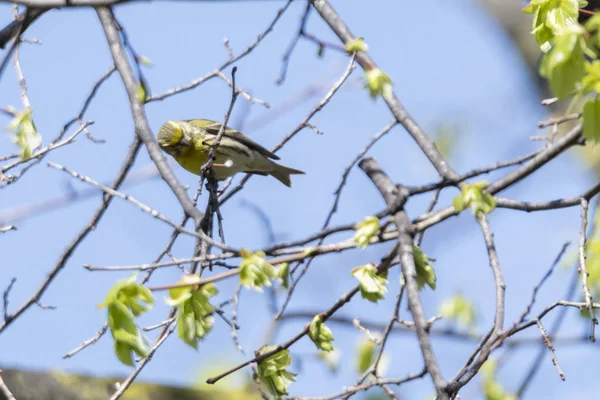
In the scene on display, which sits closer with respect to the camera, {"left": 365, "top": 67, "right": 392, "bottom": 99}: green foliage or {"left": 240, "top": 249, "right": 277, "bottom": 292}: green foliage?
{"left": 240, "top": 249, "right": 277, "bottom": 292}: green foliage

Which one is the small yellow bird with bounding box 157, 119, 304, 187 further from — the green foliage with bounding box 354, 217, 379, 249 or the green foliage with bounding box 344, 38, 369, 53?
the green foliage with bounding box 354, 217, 379, 249

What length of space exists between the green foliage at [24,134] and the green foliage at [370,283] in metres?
1.25

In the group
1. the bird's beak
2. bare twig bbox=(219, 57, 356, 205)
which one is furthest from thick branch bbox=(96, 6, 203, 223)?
the bird's beak

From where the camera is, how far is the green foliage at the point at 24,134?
9.20ft

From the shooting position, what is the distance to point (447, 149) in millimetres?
7758

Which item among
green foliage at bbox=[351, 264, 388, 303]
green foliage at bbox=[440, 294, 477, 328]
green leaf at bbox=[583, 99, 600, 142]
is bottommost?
green foliage at bbox=[351, 264, 388, 303]

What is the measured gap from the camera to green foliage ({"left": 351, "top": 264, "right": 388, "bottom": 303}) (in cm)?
217

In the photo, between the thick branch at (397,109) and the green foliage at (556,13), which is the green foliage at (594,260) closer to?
the thick branch at (397,109)

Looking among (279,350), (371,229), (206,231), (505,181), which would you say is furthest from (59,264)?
(505,181)

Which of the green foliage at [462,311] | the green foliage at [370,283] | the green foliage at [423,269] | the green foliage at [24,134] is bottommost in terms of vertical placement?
the green foliage at [370,283]

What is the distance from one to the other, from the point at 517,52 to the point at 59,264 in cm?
479

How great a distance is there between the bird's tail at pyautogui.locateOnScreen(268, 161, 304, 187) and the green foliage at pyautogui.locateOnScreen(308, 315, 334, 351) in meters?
3.30

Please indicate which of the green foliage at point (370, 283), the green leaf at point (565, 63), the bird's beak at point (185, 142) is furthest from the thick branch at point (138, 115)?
the bird's beak at point (185, 142)

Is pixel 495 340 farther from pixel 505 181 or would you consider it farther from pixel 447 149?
pixel 447 149
